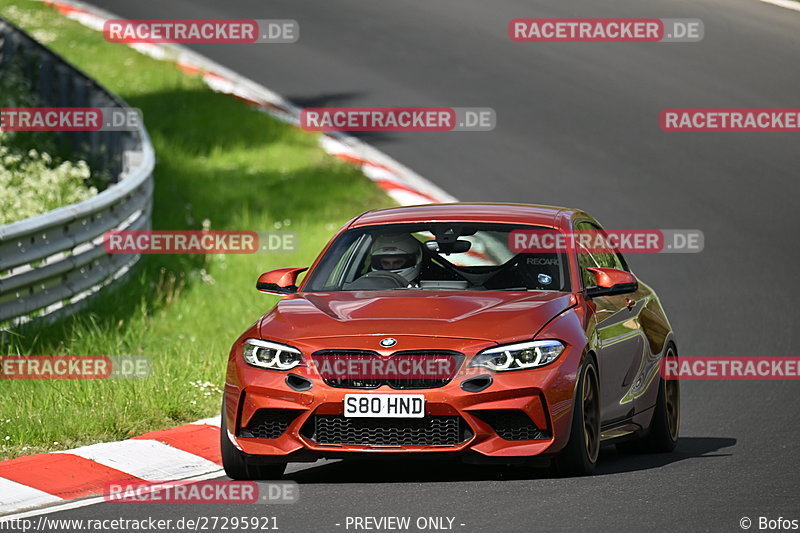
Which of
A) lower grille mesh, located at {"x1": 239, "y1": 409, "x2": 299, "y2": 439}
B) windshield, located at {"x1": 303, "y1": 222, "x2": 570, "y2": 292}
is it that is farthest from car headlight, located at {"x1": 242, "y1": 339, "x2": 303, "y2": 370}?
windshield, located at {"x1": 303, "y1": 222, "x2": 570, "y2": 292}

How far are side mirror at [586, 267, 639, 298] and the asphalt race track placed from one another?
3.26 feet

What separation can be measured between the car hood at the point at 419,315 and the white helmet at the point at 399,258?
24.0 inches

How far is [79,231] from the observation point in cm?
1323

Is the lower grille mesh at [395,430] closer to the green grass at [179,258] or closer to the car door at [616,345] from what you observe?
the car door at [616,345]

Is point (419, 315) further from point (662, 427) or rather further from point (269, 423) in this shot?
point (662, 427)

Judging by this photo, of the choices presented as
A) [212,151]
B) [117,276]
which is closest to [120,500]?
[117,276]

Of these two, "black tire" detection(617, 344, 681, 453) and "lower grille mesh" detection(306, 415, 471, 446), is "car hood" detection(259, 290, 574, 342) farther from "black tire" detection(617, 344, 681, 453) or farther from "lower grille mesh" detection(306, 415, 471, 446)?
"black tire" detection(617, 344, 681, 453)

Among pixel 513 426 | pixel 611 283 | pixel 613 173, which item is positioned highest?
pixel 611 283

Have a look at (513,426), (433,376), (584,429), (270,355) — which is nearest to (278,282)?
(270,355)

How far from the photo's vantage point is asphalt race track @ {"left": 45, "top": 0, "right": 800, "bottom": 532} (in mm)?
7602

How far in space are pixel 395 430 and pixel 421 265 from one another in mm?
1838

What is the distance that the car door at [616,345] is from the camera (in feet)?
28.6

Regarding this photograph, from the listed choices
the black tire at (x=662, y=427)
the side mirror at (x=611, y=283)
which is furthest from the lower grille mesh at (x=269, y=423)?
the black tire at (x=662, y=427)

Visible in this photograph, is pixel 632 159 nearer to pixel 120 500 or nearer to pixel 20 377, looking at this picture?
pixel 20 377
